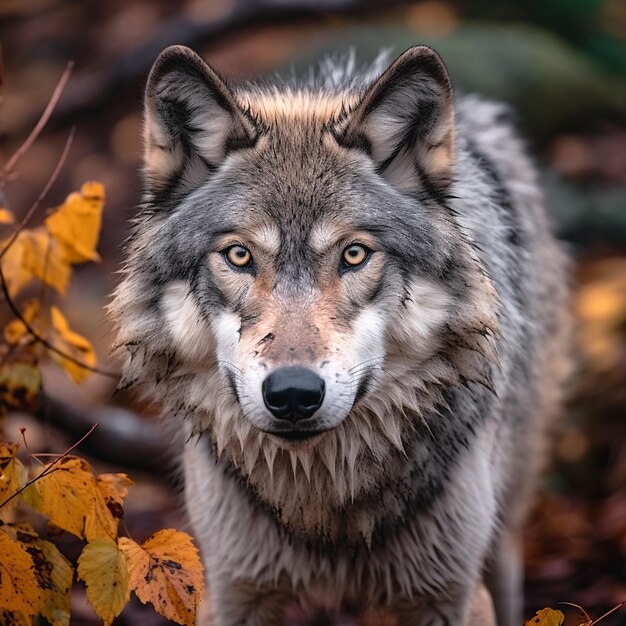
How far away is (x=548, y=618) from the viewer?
8.61 ft

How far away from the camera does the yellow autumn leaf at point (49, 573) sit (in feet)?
8.85

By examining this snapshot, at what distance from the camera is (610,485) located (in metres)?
5.89

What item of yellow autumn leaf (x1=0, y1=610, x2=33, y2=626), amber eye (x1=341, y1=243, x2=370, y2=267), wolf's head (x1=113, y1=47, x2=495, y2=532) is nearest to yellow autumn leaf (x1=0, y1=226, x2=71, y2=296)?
wolf's head (x1=113, y1=47, x2=495, y2=532)

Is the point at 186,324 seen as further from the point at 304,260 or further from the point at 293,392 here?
the point at 293,392

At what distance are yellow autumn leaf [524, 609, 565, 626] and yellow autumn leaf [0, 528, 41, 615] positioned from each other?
137 cm

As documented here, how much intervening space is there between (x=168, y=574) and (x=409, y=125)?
1.67 m

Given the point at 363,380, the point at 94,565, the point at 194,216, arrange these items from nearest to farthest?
1. the point at 94,565
2. the point at 363,380
3. the point at 194,216

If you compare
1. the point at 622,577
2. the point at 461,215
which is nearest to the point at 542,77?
the point at 622,577

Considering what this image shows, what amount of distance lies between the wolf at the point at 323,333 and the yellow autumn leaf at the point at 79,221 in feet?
0.58

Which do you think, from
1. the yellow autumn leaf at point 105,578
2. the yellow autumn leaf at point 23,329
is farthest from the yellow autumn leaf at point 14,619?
the yellow autumn leaf at point 23,329

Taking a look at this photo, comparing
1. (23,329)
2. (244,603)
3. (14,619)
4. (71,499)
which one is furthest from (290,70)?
(14,619)

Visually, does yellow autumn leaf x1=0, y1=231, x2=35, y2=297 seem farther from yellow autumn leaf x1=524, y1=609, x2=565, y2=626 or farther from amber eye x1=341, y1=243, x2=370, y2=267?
yellow autumn leaf x1=524, y1=609, x2=565, y2=626

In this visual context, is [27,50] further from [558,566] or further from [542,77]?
[558,566]

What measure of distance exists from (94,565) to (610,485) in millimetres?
4200
